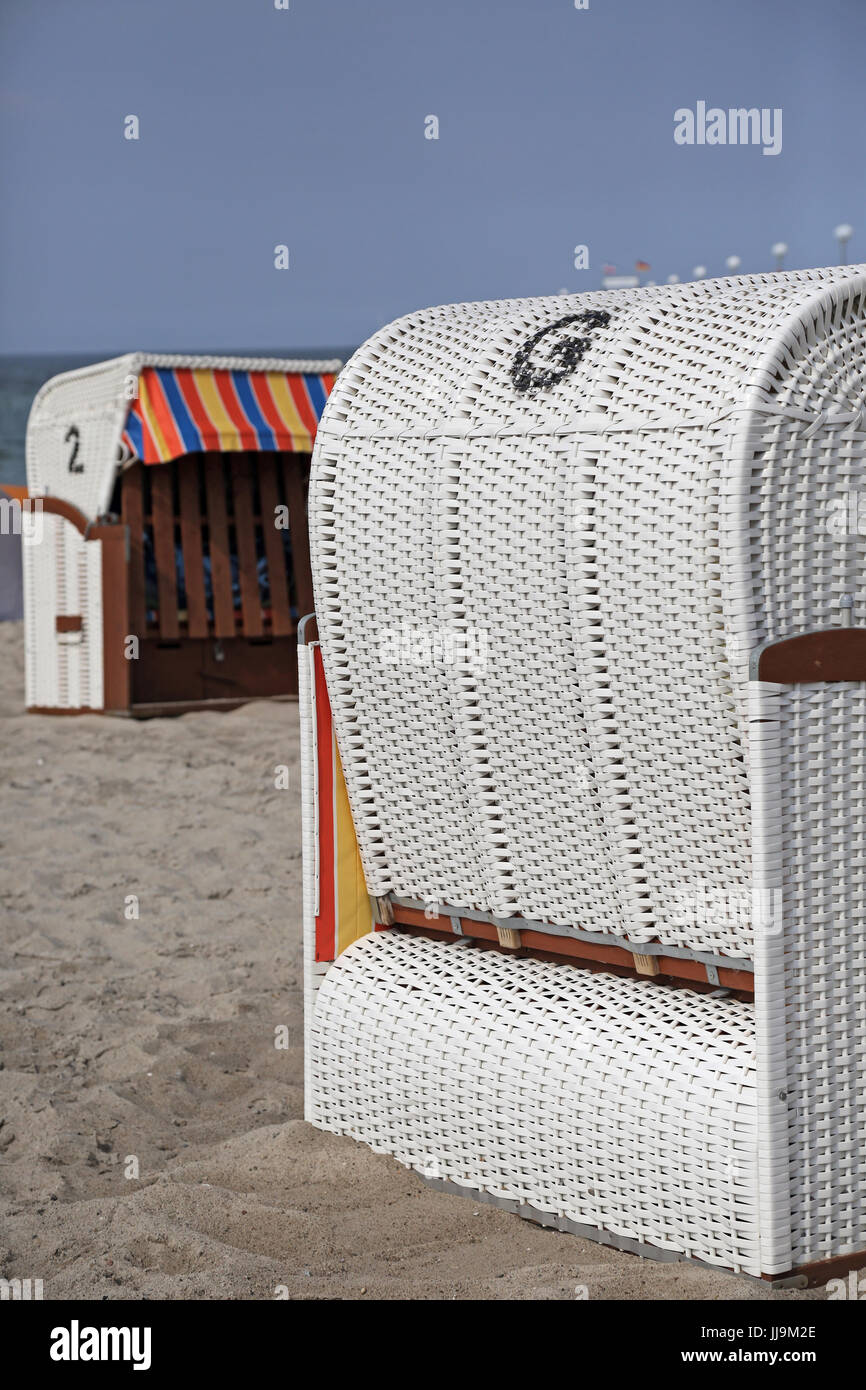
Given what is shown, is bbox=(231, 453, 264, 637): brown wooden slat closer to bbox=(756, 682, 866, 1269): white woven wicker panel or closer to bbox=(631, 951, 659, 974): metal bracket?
bbox=(631, 951, 659, 974): metal bracket

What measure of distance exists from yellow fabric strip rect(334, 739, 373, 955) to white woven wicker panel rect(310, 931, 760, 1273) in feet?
0.19

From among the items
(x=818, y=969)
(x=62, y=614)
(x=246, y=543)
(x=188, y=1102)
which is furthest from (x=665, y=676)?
(x=62, y=614)

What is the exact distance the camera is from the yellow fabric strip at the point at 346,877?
141 inches

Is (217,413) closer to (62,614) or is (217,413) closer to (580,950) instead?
(62,614)

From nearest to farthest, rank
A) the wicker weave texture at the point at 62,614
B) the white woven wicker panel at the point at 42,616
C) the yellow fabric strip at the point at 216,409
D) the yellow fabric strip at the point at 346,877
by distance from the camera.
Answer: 1. the yellow fabric strip at the point at 346,877
2. the yellow fabric strip at the point at 216,409
3. the wicker weave texture at the point at 62,614
4. the white woven wicker panel at the point at 42,616

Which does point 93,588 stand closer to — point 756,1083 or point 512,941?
point 512,941

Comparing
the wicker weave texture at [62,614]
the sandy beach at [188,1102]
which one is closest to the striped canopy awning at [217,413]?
the wicker weave texture at [62,614]

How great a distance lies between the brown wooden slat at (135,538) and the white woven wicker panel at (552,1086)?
6.38m

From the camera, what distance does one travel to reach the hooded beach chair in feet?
31.3

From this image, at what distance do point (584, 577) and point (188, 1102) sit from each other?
2023 mm

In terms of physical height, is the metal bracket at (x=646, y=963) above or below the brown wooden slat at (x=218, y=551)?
below

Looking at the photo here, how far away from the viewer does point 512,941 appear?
3.34 m

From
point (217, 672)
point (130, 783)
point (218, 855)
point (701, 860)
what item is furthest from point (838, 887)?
point (217, 672)

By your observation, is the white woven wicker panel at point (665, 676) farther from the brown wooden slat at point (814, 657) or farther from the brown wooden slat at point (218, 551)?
the brown wooden slat at point (218, 551)
